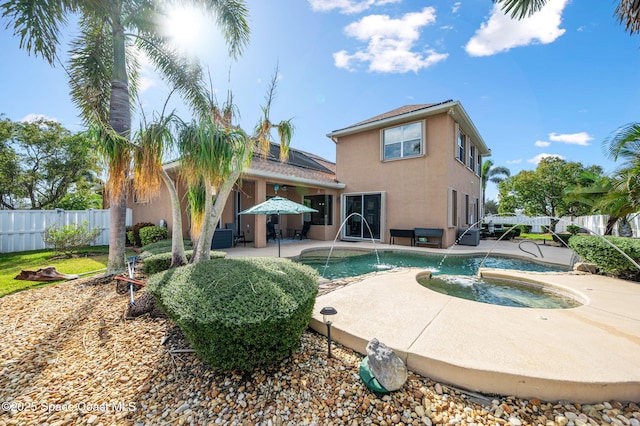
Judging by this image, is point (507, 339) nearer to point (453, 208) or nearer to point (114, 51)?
point (114, 51)

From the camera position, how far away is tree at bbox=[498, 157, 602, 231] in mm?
23109

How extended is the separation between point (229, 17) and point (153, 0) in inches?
79.4

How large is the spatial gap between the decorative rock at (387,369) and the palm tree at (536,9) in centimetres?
635

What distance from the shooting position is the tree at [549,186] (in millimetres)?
23109

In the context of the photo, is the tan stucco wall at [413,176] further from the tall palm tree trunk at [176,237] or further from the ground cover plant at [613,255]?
the tall palm tree trunk at [176,237]

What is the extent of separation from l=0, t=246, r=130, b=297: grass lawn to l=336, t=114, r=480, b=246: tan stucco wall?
→ 39.9ft

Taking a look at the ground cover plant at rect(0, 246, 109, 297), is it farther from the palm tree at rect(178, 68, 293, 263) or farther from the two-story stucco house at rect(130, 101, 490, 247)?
the palm tree at rect(178, 68, 293, 263)

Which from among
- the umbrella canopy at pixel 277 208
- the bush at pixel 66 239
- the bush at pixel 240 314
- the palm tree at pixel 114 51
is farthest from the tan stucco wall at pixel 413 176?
the bush at pixel 66 239

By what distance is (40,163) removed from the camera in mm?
16594

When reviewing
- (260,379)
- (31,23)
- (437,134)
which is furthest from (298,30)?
(260,379)

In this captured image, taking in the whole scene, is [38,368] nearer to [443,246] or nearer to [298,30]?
[298,30]

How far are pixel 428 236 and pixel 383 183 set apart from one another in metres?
3.74

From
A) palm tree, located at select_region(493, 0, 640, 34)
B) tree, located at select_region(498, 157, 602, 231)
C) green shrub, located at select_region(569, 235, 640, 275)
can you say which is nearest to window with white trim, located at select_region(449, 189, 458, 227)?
green shrub, located at select_region(569, 235, 640, 275)

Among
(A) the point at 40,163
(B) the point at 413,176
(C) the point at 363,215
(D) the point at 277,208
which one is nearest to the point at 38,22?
(D) the point at 277,208
